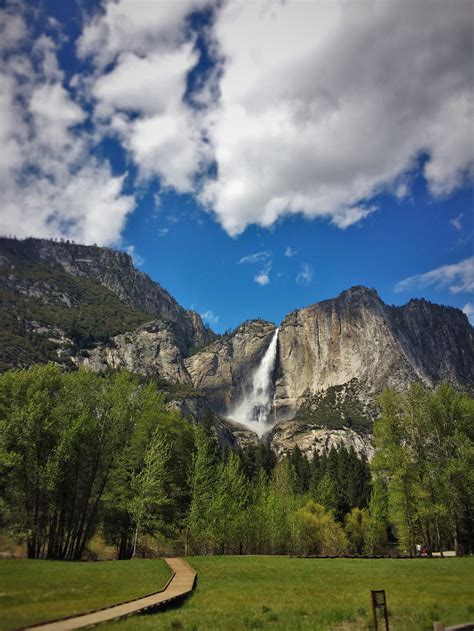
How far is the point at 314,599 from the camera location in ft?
58.6

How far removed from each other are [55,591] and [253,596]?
27.1 ft

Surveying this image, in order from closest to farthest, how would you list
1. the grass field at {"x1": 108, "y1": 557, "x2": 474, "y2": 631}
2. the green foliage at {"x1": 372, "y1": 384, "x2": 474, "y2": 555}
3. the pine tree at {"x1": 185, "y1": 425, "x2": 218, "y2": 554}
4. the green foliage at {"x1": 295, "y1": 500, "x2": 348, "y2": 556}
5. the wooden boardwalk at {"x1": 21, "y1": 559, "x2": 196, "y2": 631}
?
the wooden boardwalk at {"x1": 21, "y1": 559, "x2": 196, "y2": 631}
the grass field at {"x1": 108, "y1": 557, "x2": 474, "y2": 631}
the green foliage at {"x1": 372, "y1": 384, "x2": 474, "y2": 555}
the pine tree at {"x1": 185, "y1": 425, "x2": 218, "y2": 554}
the green foliage at {"x1": 295, "y1": 500, "x2": 348, "y2": 556}

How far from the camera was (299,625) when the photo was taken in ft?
45.9

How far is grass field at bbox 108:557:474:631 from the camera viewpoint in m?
14.0

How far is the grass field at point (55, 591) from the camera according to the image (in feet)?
38.4

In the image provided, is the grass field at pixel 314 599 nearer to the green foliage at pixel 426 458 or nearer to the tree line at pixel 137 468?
the green foliage at pixel 426 458

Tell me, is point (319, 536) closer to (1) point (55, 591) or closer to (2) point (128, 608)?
(2) point (128, 608)

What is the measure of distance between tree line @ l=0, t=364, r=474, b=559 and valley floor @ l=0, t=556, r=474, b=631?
11674mm

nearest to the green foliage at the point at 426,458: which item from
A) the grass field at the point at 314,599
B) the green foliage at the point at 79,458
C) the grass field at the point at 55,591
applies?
the grass field at the point at 314,599

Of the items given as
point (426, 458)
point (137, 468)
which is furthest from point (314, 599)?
point (426, 458)

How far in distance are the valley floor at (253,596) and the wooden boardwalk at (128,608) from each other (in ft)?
1.30

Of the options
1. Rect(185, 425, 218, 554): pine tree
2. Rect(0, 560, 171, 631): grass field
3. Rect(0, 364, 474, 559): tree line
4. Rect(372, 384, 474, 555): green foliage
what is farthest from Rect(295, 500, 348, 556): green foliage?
Rect(0, 560, 171, 631): grass field

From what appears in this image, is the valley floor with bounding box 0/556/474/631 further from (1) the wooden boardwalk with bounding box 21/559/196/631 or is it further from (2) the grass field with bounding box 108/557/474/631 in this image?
(1) the wooden boardwalk with bounding box 21/559/196/631

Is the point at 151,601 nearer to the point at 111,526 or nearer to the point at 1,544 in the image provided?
the point at 1,544
